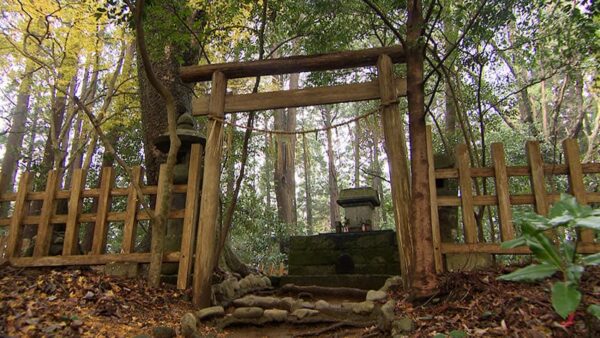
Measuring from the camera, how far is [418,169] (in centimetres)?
386

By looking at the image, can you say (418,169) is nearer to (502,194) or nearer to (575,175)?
(502,194)

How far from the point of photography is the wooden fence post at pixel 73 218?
4621 millimetres

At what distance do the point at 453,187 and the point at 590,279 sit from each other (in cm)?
200

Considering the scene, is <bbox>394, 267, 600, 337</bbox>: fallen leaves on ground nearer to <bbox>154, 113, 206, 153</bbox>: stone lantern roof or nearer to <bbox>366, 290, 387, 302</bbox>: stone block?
<bbox>366, 290, 387, 302</bbox>: stone block

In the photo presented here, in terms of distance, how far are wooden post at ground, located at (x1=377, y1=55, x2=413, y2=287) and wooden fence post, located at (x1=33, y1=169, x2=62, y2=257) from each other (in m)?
4.34

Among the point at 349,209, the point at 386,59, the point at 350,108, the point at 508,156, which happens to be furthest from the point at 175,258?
the point at 350,108

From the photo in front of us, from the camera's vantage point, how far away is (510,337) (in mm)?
→ 2322

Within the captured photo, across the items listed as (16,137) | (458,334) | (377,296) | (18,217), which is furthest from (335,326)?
(16,137)

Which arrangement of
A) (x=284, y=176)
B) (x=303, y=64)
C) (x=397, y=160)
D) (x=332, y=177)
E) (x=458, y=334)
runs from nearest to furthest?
(x=458, y=334) → (x=397, y=160) → (x=303, y=64) → (x=284, y=176) → (x=332, y=177)

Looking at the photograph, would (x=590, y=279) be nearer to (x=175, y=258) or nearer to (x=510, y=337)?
(x=510, y=337)

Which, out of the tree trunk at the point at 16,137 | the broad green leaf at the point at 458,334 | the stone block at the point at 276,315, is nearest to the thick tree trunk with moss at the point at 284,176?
the tree trunk at the point at 16,137

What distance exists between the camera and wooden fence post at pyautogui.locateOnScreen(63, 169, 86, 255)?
462cm

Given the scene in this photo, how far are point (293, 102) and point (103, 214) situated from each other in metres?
2.78

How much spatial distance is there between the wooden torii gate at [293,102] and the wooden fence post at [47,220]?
2.03 m
